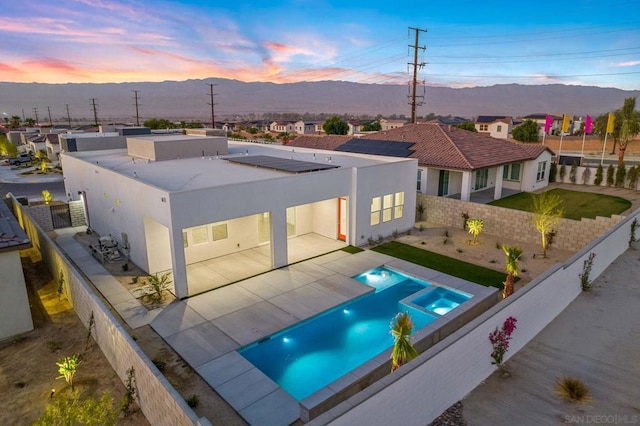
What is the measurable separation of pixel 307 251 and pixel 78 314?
9592mm

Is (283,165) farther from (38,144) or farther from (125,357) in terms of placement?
(38,144)

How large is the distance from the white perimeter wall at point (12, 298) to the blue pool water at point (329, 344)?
700cm

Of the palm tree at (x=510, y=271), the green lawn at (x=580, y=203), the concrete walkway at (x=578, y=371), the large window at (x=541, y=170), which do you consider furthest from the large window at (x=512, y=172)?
the palm tree at (x=510, y=271)

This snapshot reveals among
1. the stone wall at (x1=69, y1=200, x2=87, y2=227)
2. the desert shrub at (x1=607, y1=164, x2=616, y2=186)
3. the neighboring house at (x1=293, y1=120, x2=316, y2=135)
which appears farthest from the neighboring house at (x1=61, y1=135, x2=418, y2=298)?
the neighboring house at (x1=293, y1=120, x2=316, y2=135)

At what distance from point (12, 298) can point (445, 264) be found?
1583 centimetres

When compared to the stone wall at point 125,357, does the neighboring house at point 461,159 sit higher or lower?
higher

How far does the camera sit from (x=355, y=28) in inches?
2623

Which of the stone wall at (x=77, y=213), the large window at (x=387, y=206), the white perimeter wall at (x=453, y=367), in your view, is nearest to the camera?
the white perimeter wall at (x=453, y=367)

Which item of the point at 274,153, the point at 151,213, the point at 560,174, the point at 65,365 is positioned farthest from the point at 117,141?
the point at 560,174

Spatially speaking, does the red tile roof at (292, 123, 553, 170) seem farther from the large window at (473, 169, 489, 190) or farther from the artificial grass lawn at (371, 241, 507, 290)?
the artificial grass lawn at (371, 241, 507, 290)

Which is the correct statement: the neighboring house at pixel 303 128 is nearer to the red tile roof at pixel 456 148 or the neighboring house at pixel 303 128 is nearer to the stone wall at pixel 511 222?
the red tile roof at pixel 456 148

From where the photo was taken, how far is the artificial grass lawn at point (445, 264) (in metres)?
16.0

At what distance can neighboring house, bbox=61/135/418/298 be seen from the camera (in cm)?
1477

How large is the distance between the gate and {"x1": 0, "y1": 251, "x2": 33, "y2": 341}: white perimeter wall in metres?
12.6
